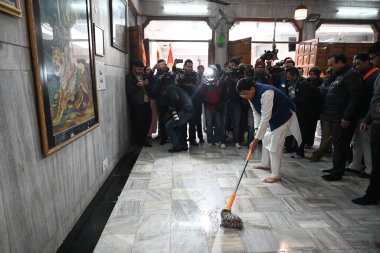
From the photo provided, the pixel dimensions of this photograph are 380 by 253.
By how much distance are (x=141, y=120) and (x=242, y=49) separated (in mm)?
3624

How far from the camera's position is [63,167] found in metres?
1.78

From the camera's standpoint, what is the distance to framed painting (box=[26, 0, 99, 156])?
144 centimetres

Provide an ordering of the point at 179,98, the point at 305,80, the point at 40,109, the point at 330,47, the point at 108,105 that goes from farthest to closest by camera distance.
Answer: the point at 330,47, the point at 179,98, the point at 305,80, the point at 108,105, the point at 40,109

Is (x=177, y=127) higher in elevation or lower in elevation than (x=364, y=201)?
higher

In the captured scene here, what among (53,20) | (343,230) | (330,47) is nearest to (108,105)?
(53,20)

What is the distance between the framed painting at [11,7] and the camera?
3.72ft

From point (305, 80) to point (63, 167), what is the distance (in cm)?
328

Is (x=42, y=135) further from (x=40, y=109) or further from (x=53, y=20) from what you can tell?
(x=53, y=20)

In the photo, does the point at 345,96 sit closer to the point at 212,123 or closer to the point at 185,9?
the point at 212,123

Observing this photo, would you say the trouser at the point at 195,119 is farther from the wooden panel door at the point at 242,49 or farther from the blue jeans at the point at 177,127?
the wooden panel door at the point at 242,49

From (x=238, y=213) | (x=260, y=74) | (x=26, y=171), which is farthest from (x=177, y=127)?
(x=26, y=171)

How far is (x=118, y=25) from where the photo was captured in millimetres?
3604

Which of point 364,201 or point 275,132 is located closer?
point 364,201

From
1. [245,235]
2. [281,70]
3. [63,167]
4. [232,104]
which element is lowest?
[245,235]
